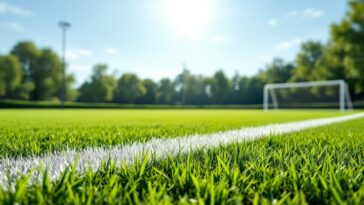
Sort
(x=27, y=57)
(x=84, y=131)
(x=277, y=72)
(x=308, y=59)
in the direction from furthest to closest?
1. (x=277, y=72)
2. (x=27, y=57)
3. (x=308, y=59)
4. (x=84, y=131)

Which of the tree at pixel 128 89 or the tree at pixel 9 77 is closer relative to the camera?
the tree at pixel 9 77

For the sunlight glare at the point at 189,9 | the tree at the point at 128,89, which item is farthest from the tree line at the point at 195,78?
the sunlight glare at the point at 189,9

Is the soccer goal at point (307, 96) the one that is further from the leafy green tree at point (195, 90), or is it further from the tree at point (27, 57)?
the tree at point (27, 57)

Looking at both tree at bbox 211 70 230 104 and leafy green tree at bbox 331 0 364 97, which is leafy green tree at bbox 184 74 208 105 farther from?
leafy green tree at bbox 331 0 364 97

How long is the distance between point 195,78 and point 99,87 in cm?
2672

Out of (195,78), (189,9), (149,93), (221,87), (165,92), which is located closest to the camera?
(189,9)

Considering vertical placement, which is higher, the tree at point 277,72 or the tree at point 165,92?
the tree at point 277,72

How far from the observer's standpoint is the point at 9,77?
152 ft

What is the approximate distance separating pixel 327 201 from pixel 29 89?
2187 inches

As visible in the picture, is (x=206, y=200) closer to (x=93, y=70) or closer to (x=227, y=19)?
(x=227, y=19)

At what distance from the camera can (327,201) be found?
3.15 ft

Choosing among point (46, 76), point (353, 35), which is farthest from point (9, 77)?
point (353, 35)

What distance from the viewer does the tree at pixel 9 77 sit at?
150 feet

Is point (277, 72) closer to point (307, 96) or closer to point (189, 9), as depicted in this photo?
point (307, 96)
